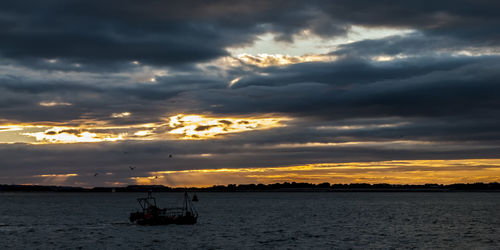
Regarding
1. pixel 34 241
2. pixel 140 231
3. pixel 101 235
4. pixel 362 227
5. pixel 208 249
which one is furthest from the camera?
pixel 362 227

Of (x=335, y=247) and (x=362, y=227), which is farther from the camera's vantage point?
(x=362, y=227)

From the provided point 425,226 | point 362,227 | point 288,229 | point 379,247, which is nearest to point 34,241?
point 288,229

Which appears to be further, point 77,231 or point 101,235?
point 77,231

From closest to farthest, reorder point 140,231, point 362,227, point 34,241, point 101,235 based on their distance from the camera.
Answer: point 34,241 → point 101,235 → point 140,231 → point 362,227

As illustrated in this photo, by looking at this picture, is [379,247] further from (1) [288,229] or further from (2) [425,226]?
(2) [425,226]

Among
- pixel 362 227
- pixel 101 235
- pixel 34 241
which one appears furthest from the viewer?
pixel 362 227

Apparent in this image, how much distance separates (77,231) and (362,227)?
5568 cm

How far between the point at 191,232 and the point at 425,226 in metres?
48.3

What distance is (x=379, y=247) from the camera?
8194cm

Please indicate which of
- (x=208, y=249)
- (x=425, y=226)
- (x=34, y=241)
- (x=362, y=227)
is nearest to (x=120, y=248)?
(x=208, y=249)

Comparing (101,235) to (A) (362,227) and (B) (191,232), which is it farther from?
(A) (362,227)

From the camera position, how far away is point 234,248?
3201 inches

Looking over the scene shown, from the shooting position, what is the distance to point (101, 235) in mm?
100688

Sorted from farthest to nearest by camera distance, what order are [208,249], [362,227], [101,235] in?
1. [362,227]
2. [101,235]
3. [208,249]
